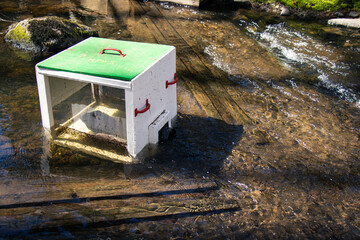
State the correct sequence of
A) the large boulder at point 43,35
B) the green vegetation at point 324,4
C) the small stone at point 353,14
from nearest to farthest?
the large boulder at point 43,35 < the small stone at point 353,14 < the green vegetation at point 324,4

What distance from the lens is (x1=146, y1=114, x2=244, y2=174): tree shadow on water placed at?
3.90 m

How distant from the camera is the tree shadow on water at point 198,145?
3898 millimetres

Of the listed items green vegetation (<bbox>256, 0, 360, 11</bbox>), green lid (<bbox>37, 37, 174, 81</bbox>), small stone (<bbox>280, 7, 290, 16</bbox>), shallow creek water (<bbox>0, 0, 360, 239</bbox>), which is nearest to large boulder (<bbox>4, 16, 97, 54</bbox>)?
shallow creek water (<bbox>0, 0, 360, 239</bbox>)

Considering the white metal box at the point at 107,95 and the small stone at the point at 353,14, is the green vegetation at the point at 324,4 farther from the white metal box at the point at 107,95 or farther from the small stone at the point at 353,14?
the white metal box at the point at 107,95

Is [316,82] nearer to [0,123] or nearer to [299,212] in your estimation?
[299,212]

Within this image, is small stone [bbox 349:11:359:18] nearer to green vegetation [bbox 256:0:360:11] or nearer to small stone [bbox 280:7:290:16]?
green vegetation [bbox 256:0:360:11]

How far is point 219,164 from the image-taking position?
3932 millimetres

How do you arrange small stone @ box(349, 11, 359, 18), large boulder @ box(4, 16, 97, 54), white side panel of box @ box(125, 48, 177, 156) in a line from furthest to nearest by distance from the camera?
small stone @ box(349, 11, 359, 18) < large boulder @ box(4, 16, 97, 54) < white side panel of box @ box(125, 48, 177, 156)

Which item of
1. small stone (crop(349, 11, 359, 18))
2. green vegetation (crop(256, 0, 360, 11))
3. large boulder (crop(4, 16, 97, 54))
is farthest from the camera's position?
green vegetation (crop(256, 0, 360, 11))

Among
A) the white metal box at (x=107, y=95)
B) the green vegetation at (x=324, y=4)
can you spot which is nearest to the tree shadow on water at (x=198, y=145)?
the white metal box at (x=107, y=95)

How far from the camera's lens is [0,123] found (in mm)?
4512

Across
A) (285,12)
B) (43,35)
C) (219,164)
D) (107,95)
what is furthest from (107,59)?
(285,12)

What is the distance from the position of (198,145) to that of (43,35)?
4.32 m

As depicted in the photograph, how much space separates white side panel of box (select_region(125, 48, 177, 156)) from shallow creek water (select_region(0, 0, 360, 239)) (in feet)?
1.01
